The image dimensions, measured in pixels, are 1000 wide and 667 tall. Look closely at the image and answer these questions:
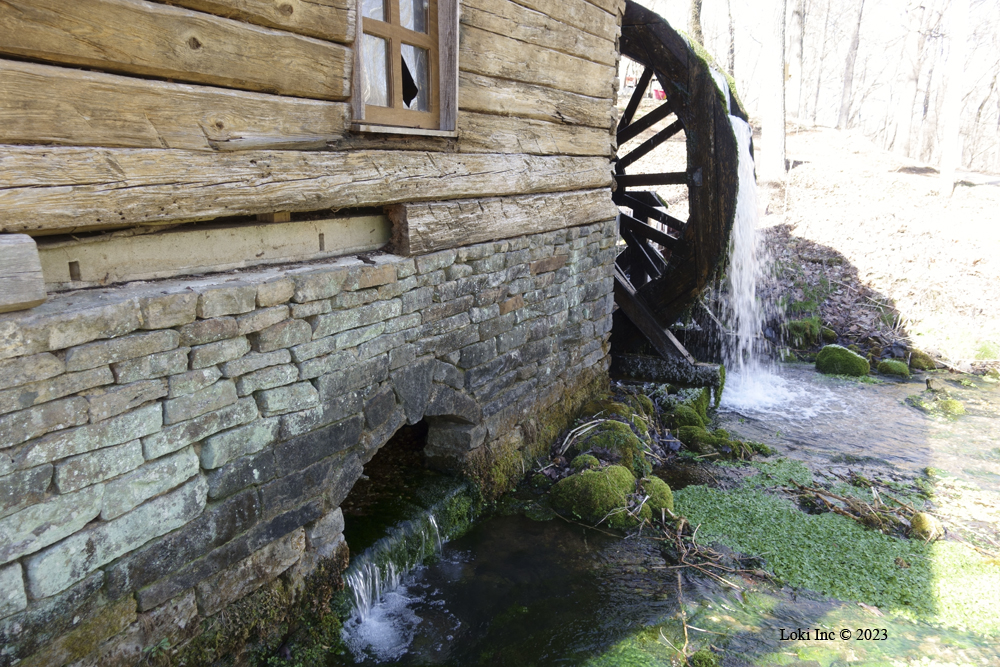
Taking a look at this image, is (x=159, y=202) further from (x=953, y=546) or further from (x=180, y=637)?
(x=953, y=546)

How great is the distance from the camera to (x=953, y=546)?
14.2 ft

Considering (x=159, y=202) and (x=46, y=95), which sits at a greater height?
(x=46, y=95)

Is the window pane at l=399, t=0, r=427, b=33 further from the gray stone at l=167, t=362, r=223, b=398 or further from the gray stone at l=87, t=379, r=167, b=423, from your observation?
the gray stone at l=87, t=379, r=167, b=423

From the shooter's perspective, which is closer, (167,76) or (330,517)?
(167,76)

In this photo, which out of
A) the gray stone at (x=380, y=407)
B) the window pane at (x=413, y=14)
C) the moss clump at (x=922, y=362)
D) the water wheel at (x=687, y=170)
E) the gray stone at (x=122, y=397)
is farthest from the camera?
the moss clump at (x=922, y=362)

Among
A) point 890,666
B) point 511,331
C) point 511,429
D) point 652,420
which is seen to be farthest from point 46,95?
point 652,420

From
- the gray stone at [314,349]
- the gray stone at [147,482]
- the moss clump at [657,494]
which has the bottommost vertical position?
the moss clump at [657,494]

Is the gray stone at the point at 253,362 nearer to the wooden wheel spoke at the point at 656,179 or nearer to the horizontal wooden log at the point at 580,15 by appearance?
the horizontal wooden log at the point at 580,15

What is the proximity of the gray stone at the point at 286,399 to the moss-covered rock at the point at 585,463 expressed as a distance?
8.13 ft

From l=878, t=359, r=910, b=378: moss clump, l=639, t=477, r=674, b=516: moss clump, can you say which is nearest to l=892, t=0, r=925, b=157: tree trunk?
l=878, t=359, r=910, b=378: moss clump

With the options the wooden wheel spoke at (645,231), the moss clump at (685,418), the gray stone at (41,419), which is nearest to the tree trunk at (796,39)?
the wooden wheel spoke at (645,231)

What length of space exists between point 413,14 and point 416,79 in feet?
1.11

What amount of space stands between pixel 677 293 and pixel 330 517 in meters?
4.88

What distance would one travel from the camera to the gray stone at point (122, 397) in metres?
2.18
